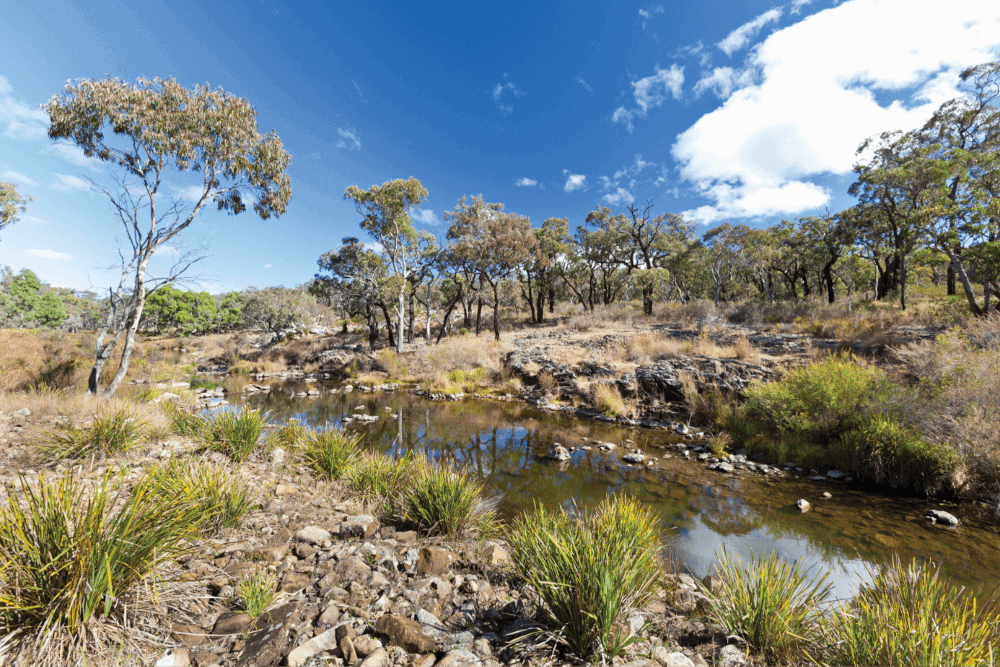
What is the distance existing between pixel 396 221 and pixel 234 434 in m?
23.5

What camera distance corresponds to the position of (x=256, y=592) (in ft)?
9.23

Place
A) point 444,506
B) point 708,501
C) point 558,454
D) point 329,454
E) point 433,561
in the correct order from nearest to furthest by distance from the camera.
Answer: point 433,561 < point 444,506 < point 329,454 < point 708,501 < point 558,454

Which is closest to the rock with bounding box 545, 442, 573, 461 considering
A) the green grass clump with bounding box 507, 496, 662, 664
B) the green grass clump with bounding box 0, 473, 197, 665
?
the green grass clump with bounding box 507, 496, 662, 664

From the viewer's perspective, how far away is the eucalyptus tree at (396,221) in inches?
1012

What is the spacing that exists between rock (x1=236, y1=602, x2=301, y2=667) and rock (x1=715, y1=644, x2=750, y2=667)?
10.8 ft

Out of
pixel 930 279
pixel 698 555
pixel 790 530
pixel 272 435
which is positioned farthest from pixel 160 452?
pixel 930 279

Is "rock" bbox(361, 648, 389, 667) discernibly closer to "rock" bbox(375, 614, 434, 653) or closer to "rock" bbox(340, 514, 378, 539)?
"rock" bbox(375, 614, 434, 653)

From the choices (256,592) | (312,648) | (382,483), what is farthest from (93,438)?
(312,648)

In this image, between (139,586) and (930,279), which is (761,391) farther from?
(930,279)

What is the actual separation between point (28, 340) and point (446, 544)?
20.3 meters

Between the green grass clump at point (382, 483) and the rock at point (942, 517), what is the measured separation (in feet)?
29.7

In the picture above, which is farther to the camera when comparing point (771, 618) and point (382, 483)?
point (382, 483)

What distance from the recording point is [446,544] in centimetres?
452

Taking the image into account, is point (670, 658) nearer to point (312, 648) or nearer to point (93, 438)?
point (312, 648)
